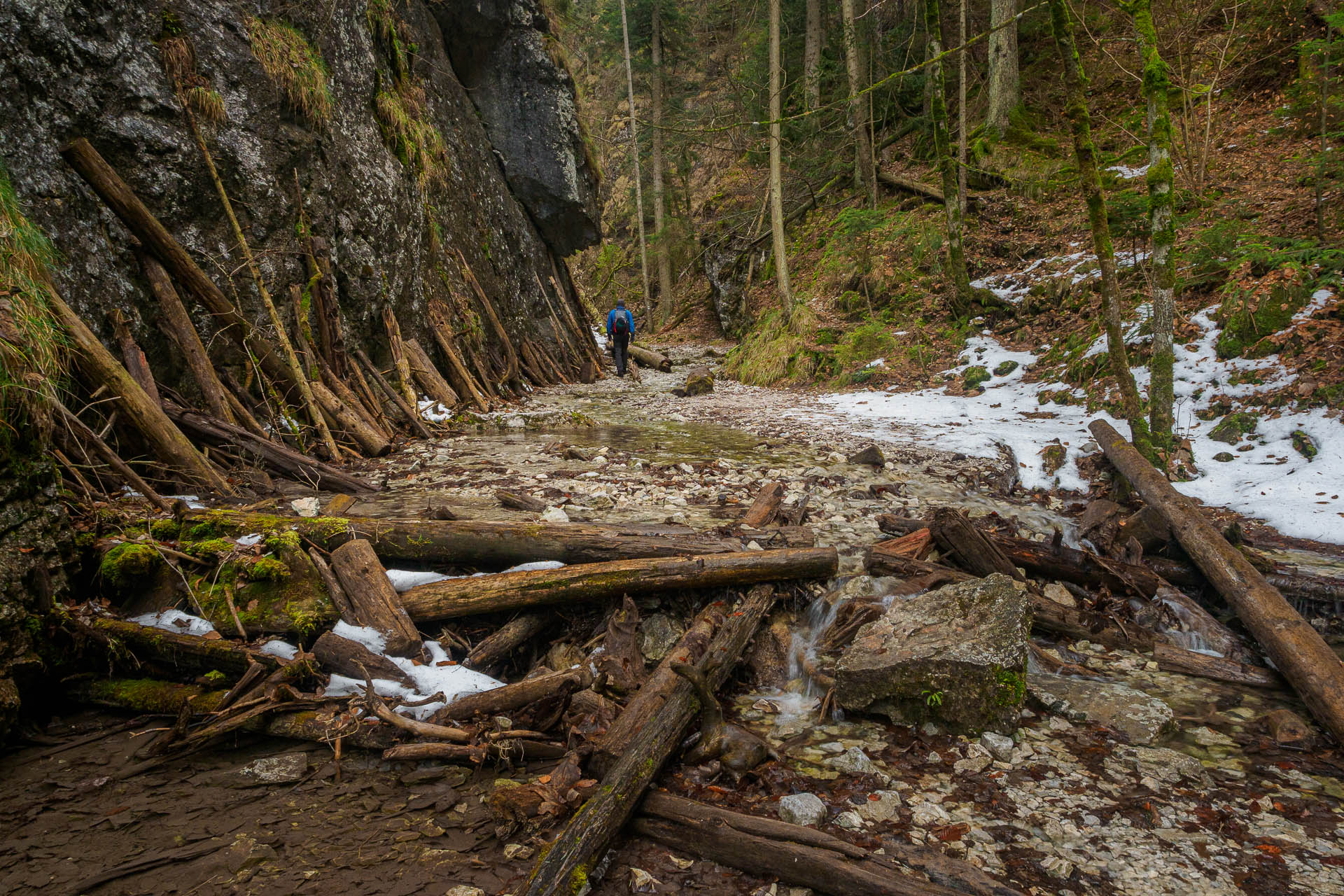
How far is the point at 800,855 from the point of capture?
2.16 meters

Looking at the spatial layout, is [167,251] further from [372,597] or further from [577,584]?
[577,584]

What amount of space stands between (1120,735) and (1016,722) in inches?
18.5

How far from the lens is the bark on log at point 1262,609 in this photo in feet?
9.81

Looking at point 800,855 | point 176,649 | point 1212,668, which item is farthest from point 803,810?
point 176,649

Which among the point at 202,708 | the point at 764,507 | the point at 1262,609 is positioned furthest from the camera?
the point at 764,507

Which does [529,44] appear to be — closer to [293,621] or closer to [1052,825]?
[293,621]

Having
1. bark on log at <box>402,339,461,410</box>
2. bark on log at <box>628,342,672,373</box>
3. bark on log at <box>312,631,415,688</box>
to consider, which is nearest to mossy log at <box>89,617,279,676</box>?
bark on log at <box>312,631,415,688</box>

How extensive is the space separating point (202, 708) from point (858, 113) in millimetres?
18827

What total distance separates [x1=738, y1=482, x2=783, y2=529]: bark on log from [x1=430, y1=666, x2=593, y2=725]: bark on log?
226 cm

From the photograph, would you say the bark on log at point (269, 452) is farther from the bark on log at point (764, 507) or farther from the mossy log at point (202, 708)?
the bark on log at point (764, 507)

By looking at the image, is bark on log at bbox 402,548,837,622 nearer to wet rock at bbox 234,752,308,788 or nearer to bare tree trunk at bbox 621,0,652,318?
wet rock at bbox 234,752,308,788

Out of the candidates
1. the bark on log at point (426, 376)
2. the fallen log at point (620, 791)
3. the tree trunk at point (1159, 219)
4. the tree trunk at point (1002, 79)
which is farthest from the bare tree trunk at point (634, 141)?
the fallen log at point (620, 791)

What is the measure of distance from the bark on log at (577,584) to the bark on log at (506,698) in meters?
0.62

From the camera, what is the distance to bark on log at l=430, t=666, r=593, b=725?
298 cm
